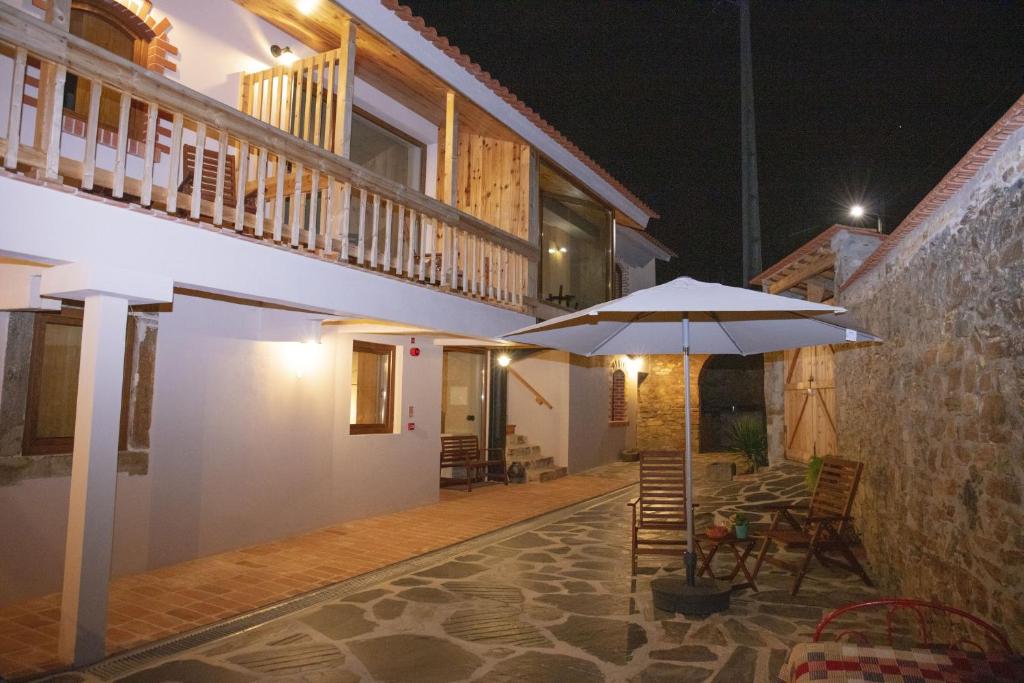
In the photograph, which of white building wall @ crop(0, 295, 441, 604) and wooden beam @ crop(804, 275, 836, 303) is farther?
wooden beam @ crop(804, 275, 836, 303)

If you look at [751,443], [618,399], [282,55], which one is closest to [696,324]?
[282,55]

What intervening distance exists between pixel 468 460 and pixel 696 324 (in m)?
6.27

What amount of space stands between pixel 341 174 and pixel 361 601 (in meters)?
3.67

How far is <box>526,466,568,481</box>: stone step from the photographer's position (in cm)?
1224

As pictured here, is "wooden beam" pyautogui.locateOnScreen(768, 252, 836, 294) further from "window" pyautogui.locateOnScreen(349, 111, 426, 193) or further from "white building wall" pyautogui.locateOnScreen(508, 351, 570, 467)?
"window" pyautogui.locateOnScreen(349, 111, 426, 193)

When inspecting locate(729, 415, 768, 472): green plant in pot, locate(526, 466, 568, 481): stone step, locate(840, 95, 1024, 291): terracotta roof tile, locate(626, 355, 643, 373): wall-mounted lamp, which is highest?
locate(840, 95, 1024, 291): terracotta roof tile

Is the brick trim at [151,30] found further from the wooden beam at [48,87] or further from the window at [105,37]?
the wooden beam at [48,87]

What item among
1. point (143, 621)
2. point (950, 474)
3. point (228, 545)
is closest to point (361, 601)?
point (143, 621)

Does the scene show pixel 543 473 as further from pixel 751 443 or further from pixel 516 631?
pixel 516 631

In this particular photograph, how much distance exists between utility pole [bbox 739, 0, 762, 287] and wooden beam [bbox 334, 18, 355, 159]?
11.7m

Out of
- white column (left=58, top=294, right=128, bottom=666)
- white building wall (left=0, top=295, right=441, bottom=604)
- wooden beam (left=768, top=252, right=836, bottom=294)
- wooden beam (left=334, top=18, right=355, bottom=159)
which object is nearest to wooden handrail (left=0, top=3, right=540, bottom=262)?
wooden beam (left=334, top=18, right=355, bottom=159)

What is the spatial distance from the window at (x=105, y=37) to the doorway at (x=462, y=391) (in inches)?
291

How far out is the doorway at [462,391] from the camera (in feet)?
40.8

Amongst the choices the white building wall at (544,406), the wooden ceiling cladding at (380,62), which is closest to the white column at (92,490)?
the wooden ceiling cladding at (380,62)
